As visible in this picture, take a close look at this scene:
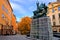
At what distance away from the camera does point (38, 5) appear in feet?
59.9

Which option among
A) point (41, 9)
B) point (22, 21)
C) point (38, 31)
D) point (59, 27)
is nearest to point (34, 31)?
point (38, 31)

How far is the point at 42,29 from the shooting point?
53.2 feet

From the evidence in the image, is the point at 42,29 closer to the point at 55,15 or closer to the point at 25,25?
the point at 55,15

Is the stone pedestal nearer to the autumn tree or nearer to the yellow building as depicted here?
the yellow building

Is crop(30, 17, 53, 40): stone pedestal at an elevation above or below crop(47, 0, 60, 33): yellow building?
below

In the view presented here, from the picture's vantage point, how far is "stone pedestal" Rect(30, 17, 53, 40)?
1575 centimetres

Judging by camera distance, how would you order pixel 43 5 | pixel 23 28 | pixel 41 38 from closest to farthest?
pixel 41 38 → pixel 43 5 → pixel 23 28

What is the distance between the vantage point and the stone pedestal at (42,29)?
15751mm

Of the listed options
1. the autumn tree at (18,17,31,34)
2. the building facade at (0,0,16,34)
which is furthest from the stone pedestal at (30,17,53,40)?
the autumn tree at (18,17,31,34)

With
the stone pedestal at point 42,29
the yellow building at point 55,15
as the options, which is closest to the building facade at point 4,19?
the yellow building at point 55,15

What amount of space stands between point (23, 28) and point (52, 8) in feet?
48.1

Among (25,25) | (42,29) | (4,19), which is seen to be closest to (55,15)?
(25,25)

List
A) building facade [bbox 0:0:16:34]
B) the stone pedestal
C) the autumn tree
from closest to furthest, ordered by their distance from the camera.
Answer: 1. the stone pedestal
2. building facade [bbox 0:0:16:34]
3. the autumn tree

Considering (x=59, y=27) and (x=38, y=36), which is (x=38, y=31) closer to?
(x=38, y=36)
